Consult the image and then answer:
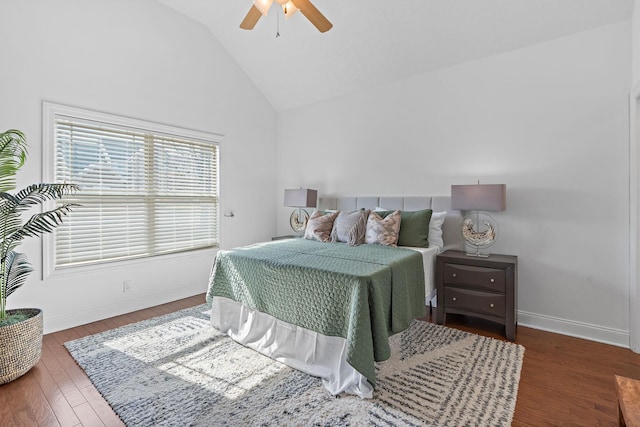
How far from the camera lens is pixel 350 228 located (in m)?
3.33

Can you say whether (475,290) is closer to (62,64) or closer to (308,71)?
(308,71)

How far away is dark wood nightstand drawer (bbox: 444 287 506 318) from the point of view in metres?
2.76

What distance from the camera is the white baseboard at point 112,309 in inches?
115

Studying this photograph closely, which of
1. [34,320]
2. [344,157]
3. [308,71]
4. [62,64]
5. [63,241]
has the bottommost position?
[34,320]

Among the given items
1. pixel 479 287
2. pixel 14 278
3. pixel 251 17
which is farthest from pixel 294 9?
pixel 14 278

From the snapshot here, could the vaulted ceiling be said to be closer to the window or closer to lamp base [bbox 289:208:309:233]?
the window

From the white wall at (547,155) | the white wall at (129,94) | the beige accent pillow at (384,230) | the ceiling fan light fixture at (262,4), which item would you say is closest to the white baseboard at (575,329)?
the white wall at (547,155)

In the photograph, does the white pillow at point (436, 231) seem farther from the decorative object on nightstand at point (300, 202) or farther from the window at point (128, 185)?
the window at point (128, 185)

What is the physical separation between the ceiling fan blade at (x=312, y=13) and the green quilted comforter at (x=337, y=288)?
1.90 m

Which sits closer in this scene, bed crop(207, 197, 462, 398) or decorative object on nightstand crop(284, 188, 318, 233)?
bed crop(207, 197, 462, 398)

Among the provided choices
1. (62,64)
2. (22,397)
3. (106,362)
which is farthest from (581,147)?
(62,64)

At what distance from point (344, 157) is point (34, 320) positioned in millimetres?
3663

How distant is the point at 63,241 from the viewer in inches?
118

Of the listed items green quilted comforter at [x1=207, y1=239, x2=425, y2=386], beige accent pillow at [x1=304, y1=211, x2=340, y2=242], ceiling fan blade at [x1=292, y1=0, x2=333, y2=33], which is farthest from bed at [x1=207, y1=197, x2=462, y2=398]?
ceiling fan blade at [x1=292, y1=0, x2=333, y2=33]
